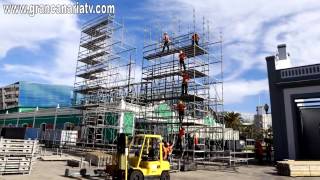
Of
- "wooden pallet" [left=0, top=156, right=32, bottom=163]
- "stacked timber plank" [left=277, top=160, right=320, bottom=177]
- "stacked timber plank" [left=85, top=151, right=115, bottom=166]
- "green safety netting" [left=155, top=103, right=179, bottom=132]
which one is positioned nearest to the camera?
"wooden pallet" [left=0, top=156, right=32, bottom=163]

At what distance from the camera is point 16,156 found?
575 inches

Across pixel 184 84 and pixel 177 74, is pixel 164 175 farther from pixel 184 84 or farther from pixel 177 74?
pixel 177 74

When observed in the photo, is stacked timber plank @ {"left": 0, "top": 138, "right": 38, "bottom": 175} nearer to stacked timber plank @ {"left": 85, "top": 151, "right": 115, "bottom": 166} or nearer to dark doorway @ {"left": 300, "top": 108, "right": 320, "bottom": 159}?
stacked timber plank @ {"left": 85, "top": 151, "right": 115, "bottom": 166}

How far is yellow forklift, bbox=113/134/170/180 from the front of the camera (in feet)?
39.5

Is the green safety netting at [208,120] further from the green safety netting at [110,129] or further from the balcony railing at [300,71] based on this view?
the green safety netting at [110,129]

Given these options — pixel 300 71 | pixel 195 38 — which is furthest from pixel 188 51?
pixel 300 71

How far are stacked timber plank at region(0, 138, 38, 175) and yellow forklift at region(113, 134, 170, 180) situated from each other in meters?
4.58

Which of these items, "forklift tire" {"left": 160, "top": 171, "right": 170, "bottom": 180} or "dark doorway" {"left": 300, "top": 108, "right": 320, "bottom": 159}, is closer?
"forklift tire" {"left": 160, "top": 171, "right": 170, "bottom": 180}

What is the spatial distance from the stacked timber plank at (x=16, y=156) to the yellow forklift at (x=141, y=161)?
458cm

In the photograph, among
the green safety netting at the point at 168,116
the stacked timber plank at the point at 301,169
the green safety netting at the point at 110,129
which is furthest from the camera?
the green safety netting at the point at 110,129

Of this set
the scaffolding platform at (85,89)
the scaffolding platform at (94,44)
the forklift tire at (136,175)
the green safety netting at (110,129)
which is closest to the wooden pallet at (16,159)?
the forklift tire at (136,175)

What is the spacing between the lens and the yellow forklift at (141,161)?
12.0 metres

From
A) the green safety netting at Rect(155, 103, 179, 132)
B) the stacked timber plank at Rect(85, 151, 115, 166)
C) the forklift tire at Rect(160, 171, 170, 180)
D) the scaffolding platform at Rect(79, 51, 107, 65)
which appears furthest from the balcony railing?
the scaffolding platform at Rect(79, 51, 107, 65)

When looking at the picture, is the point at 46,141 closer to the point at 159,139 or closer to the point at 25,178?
the point at 25,178
